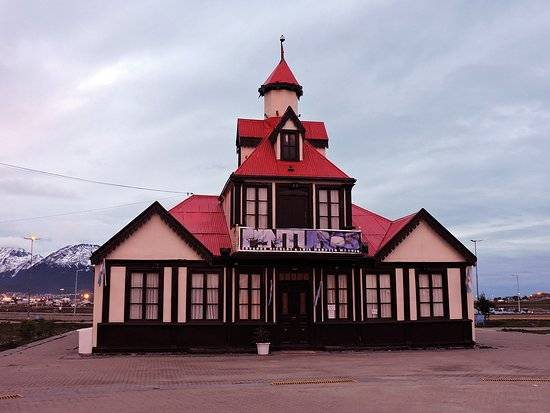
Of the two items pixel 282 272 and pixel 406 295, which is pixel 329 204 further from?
pixel 406 295

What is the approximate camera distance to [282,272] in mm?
27469

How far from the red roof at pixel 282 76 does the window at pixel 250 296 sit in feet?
38.6

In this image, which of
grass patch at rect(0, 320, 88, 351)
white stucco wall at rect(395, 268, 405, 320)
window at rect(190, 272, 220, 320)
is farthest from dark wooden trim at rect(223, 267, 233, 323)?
grass patch at rect(0, 320, 88, 351)

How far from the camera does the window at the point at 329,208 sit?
2814 cm

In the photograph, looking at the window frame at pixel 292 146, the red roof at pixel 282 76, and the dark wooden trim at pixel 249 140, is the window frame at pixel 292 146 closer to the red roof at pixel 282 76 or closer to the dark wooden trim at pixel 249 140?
the dark wooden trim at pixel 249 140

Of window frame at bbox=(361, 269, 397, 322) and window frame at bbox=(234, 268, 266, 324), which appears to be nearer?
window frame at bbox=(234, 268, 266, 324)

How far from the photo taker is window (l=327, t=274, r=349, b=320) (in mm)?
27656

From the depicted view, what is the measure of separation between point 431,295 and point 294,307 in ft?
21.7

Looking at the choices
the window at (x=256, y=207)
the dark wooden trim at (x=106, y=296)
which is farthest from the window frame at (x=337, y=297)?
the dark wooden trim at (x=106, y=296)

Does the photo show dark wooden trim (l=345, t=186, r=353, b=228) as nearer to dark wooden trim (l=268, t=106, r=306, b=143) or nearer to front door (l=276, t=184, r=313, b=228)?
front door (l=276, t=184, r=313, b=228)

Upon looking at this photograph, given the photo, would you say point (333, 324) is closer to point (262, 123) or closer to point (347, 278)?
point (347, 278)

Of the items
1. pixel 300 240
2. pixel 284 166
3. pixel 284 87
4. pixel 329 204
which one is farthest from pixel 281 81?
pixel 300 240

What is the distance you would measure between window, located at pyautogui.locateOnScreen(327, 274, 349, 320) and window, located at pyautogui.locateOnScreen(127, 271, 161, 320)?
769 centimetres

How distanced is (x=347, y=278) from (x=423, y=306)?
390 cm
